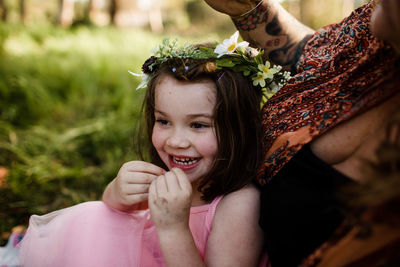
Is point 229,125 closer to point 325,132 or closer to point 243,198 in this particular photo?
point 243,198

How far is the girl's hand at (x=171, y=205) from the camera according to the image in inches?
51.9

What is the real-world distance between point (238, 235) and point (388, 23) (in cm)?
95

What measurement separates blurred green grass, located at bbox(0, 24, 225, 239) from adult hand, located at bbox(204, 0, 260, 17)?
3.28 feet

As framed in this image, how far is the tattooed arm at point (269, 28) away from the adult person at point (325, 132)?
0.39 meters

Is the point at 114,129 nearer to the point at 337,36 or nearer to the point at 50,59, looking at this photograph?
the point at 337,36

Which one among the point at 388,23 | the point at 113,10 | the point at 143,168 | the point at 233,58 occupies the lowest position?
the point at 143,168

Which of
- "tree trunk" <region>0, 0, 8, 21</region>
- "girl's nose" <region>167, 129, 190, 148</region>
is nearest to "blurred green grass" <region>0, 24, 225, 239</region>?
"girl's nose" <region>167, 129, 190, 148</region>

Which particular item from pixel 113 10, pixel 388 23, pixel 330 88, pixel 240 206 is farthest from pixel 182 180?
pixel 113 10

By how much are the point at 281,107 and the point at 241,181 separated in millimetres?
385

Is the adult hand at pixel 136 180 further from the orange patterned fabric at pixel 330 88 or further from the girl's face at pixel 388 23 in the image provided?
the girl's face at pixel 388 23

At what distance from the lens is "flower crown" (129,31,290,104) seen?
1582mm

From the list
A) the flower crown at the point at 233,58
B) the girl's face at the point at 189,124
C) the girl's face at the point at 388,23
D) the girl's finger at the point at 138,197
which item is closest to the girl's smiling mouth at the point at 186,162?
the girl's face at the point at 189,124

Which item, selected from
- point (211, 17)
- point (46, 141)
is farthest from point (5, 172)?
point (211, 17)

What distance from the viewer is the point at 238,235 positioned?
1.37 m
